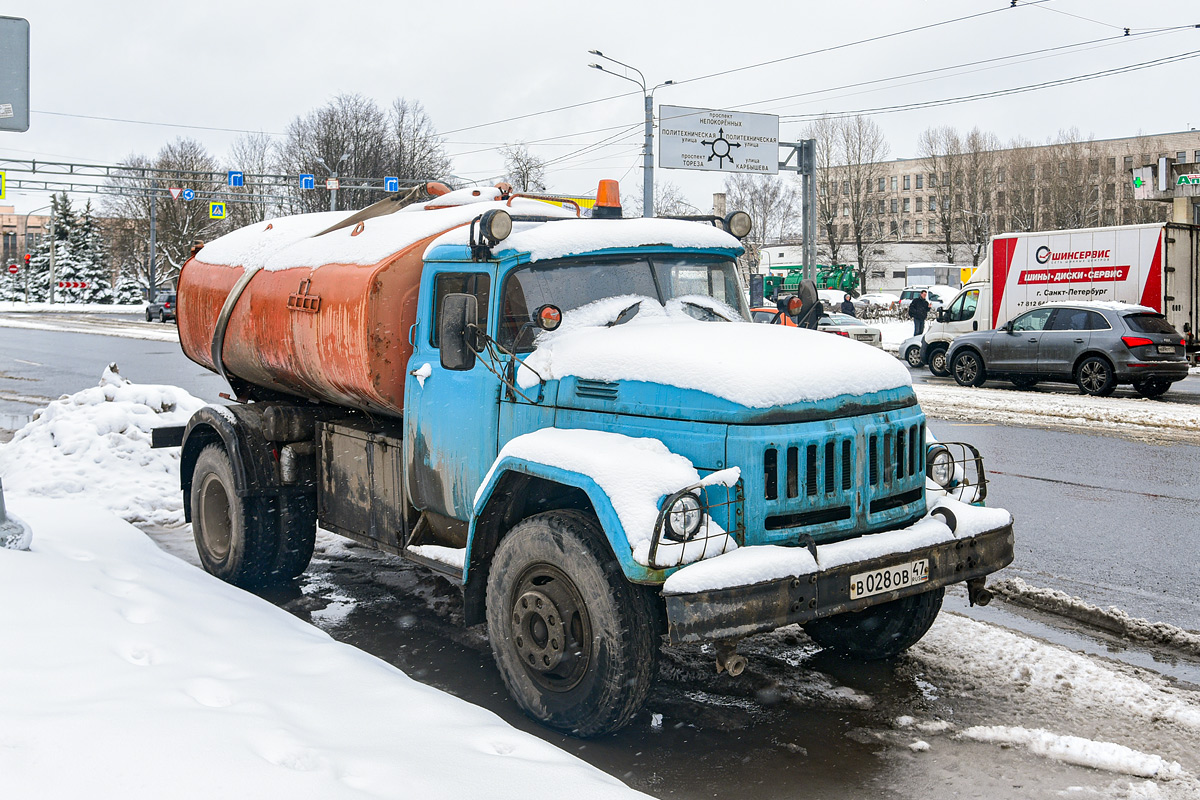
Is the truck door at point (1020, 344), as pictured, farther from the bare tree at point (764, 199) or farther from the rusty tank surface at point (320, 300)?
the bare tree at point (764, 199)

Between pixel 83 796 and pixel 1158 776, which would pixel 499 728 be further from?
pixel 1158 776

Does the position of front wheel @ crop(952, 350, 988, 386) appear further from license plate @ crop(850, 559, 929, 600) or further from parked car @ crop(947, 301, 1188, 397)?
license plate @ crop(850, 559, 929, 600)

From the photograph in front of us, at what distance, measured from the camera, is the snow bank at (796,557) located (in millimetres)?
3773

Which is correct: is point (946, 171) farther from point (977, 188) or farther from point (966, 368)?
point (966, 368)

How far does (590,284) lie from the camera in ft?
16.7

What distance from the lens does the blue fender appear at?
3840 mm

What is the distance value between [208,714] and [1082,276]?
23560 mm

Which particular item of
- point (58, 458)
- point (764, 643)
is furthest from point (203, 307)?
point (764, 643)

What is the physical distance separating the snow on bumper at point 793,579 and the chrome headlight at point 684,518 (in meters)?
0.13

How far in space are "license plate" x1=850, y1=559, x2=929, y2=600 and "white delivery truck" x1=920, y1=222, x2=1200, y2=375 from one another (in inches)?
790

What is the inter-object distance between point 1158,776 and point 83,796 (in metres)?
3.63

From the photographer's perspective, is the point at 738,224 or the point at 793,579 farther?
the point at 738,224

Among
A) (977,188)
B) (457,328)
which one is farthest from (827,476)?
(977,188)

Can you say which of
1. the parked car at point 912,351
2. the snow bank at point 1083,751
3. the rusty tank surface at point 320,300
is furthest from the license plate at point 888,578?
the parked car at point 912,351
